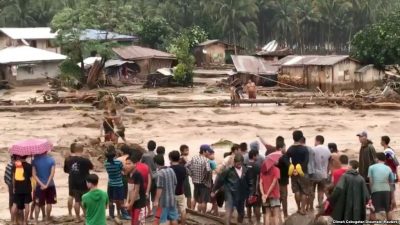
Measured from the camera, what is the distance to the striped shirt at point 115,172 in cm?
1057

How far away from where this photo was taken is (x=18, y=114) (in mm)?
30938

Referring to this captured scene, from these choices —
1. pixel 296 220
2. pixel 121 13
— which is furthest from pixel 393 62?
pixel 296 220

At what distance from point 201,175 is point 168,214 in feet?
4.53

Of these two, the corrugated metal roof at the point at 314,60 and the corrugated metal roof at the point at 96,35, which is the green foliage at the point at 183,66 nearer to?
the corrugated metal roof at the point at 96,35

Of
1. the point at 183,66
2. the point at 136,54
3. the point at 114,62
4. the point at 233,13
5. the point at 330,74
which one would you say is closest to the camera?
the point at 330,74

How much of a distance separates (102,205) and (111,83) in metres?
38.8

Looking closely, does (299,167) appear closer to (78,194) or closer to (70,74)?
(78,194)

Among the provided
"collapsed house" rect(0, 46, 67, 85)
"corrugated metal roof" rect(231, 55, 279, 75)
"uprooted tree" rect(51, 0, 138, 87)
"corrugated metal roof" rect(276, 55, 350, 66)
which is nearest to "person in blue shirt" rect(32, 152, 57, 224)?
"uprooted tree" rect(51, 0, 138, 87)

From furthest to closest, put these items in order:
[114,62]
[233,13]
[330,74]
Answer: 1. [233,13]
2. [114,62]
3. [330,74]

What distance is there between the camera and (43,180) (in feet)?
35.1

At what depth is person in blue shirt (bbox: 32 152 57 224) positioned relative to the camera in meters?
10.7

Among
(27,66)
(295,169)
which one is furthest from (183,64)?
(295,169)

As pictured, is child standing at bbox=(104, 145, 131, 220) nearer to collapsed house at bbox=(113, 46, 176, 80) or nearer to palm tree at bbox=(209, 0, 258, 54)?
collapsed house at bbox=(113, 46, 176, 80)

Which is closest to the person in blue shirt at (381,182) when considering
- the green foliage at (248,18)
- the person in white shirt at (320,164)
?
the person in white shirt at (320,164)
